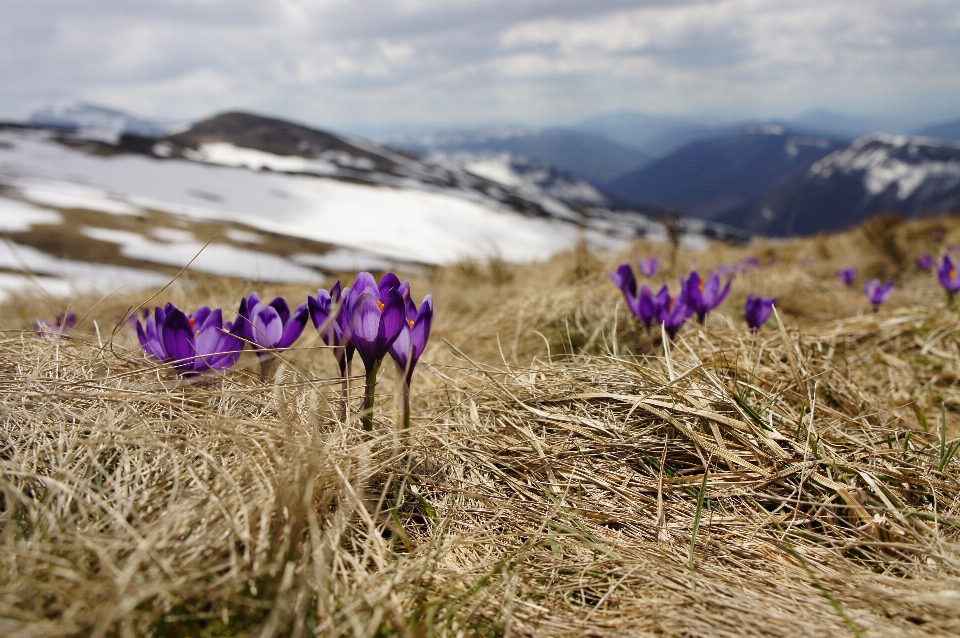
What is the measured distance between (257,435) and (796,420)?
62.3 inches

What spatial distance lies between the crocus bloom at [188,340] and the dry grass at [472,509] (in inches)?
3.5

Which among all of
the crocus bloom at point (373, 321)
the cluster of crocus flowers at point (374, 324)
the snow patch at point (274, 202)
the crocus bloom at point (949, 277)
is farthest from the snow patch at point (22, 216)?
the crocus bloom at point (949, 277)

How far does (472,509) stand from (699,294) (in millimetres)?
1720

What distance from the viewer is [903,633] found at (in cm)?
103

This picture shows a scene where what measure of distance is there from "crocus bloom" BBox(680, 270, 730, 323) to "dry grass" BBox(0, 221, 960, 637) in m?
0.57

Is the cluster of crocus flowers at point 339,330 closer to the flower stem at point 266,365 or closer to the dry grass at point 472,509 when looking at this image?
the flower stem at point 266,365

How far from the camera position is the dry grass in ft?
3.37

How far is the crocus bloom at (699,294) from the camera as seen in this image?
8.91 feet

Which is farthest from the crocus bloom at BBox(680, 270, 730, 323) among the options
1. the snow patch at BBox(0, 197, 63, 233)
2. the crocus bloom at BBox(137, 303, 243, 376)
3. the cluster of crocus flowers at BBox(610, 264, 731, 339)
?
the snow patch at BBox(0, 197, 63, 233)

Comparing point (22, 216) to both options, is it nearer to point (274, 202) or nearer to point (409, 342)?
point (274, 202)

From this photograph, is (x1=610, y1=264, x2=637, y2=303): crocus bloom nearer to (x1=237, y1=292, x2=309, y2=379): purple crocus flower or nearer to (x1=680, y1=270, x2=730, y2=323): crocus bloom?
(x1=680, y1=270, x2=730, y2=323): crocus bloom

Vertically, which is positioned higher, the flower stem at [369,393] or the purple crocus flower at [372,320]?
the purple crocus flower at [372,320]

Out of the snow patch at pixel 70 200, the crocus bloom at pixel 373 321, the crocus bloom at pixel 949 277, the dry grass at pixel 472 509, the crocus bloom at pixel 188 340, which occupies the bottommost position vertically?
the dry grass at pixel 472 509

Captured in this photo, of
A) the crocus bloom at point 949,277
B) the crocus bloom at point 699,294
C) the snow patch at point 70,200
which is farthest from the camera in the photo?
the snow patch at point 70,200
